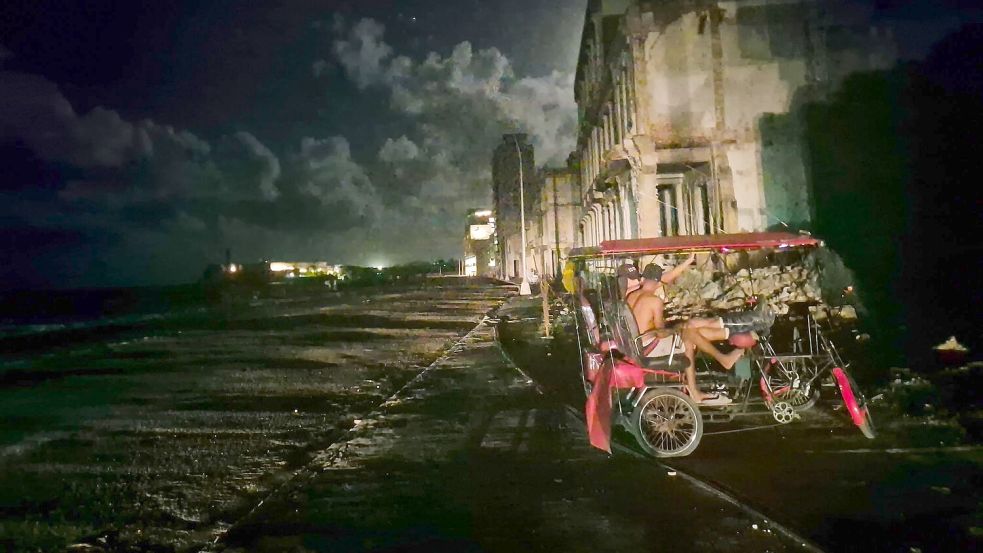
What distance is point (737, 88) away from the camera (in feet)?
70.7

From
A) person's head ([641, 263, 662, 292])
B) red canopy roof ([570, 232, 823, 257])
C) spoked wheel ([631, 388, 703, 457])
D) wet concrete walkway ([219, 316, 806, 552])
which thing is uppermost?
red canopy roof ([570, 232, 823, 257])

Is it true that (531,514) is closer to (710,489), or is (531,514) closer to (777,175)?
(710,489)

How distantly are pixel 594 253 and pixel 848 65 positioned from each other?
18304 millimetres

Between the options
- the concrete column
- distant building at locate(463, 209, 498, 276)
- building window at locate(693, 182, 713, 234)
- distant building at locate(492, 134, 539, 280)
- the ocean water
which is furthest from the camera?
distant building at locate(463, 209, 498, 276)

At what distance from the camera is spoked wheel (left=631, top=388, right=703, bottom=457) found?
6598mm

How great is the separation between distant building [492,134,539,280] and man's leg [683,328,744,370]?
68.9 metres

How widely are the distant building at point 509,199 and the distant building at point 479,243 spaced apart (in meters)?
26.7

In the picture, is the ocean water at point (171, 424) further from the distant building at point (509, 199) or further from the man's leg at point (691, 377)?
the distant building at point (509, 199)

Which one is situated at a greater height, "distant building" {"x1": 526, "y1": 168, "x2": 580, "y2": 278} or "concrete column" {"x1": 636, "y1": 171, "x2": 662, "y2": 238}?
"distant building" {"x1": 526, "y1": 168, "x2": 580, "y2": 278}

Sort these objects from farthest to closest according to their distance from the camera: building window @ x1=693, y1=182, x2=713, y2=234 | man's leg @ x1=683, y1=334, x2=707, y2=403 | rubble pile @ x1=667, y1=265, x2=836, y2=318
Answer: building window @ x1=693, y1=182, x2=713, y2=234
rubble pile @ x1=667, y1=265, x2=836, y2=318
man's leg @ x1=683, y1=334, x2=707, y2=403

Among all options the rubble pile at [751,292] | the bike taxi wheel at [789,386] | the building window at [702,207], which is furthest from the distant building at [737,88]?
the bike taxi wheel at [789,386]

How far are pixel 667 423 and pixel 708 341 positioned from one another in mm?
1085

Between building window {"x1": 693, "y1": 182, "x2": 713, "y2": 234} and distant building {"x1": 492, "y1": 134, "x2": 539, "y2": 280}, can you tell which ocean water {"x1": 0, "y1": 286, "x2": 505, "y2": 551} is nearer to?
building window {"x1": 693, "y1": 182, "x2": 713, "y2": 234}

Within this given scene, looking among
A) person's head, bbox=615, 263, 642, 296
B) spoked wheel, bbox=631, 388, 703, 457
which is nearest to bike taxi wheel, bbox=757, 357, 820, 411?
spoked wheel, bbox=631, 388, 703, 457
